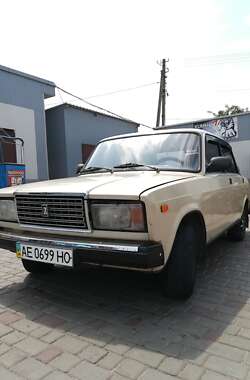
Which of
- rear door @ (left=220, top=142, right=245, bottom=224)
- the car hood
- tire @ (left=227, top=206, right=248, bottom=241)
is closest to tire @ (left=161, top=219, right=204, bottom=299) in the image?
the car hood

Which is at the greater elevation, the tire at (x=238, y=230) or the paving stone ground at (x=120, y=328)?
the tire at (x=238, y=230)

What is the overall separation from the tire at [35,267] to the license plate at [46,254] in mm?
820

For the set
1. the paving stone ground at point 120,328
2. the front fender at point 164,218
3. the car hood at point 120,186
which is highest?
the car hood at point 120,186

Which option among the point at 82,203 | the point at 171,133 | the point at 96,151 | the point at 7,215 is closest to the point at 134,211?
the point at 82,203

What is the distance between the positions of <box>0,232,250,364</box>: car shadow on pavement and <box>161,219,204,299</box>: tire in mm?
169

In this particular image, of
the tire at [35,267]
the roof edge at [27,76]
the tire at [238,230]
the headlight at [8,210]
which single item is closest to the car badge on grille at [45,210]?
the headlight at [8,210]

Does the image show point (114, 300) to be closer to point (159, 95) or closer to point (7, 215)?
point (7, 215)

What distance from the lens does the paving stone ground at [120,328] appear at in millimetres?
2174

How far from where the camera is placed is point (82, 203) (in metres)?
2.81

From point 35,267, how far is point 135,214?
6.18 feet

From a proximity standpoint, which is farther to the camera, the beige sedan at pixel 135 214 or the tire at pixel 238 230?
the tire at pixel 238 230

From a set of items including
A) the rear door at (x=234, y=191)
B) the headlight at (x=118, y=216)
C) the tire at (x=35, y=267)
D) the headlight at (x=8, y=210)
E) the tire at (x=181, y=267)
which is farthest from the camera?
the rear door at (x=234, y=191)

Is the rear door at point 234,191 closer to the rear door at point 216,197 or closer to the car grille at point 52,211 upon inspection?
the rear door at point 216,197

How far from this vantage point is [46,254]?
2.96m
